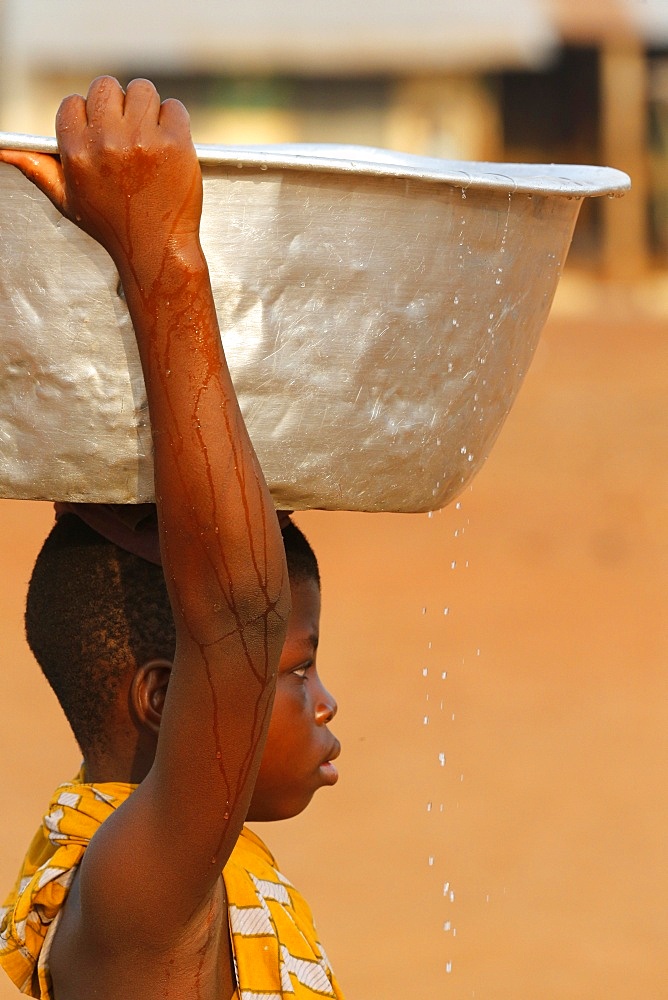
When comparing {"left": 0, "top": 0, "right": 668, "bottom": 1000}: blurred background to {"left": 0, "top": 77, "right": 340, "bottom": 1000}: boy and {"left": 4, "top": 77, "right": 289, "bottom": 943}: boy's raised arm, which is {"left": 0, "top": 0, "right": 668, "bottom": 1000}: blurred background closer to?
{"left": 0, "top": 77, "right": 340, "bottom": 1000}: boy

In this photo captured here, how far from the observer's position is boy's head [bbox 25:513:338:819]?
1624mm

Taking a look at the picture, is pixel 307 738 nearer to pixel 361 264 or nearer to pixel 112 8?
pixel 361 264

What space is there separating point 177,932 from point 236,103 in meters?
20.6

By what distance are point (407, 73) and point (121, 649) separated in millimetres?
19995

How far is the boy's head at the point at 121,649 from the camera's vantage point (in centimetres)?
162

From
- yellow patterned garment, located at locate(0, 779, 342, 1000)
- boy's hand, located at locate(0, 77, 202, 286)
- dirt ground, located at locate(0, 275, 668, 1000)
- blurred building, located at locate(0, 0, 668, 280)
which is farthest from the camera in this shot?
blurred building, located at locate(0, 0, 668, 280)

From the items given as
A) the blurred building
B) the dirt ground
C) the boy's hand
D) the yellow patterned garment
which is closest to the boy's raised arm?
the boy's hand

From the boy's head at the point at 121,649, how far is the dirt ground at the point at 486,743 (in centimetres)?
268

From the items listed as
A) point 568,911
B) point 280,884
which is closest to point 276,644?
point 280,884

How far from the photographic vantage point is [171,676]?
129 centimetres

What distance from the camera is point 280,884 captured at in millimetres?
1735

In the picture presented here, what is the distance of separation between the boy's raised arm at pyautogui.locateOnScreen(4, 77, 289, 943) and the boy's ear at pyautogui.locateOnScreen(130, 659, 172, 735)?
0.26 meters

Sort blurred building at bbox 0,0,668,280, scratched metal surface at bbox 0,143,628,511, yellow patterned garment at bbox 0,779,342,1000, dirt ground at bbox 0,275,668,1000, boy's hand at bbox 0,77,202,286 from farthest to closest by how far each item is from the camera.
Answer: blurred building at bbox 0,0,668,280 < dirt ground at bbox 0,275,668,1000 < yellow patterned garment at bbox 0,779,342,1000 < scratched metal surface at bbox 0,143,628,511 < boy's hand at bbox 0,77,202,286

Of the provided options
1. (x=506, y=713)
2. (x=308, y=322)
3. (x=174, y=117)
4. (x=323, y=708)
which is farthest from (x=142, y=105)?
(x=506, y=713)
